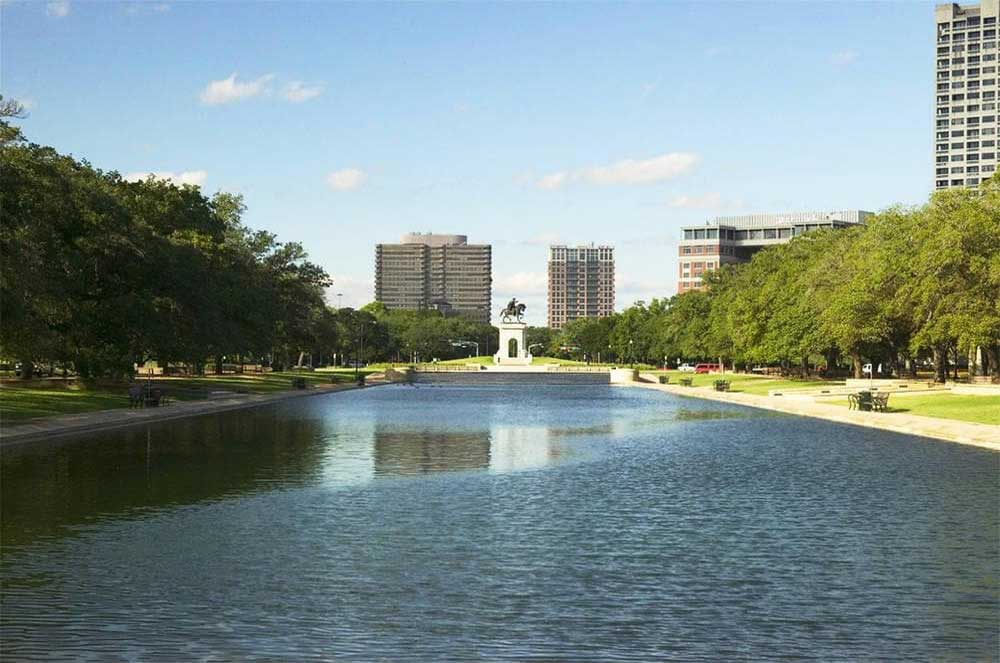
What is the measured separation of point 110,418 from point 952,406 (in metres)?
37.0

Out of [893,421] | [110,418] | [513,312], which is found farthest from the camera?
[513,312]

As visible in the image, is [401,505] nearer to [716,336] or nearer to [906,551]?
[906,551]

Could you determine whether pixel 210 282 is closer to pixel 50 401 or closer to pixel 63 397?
pixel 63 397

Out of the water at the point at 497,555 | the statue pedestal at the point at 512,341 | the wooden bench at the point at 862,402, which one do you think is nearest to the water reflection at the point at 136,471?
the water at the point at 497,555

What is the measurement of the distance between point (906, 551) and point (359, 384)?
8970cm

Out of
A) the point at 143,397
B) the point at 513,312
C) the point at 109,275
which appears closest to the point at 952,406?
the point at 143,397

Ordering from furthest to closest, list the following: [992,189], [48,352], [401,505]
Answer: [992,189]
[48,352]
[401,505]

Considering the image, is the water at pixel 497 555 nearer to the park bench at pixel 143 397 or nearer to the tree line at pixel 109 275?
the tree line at pixel 109 275

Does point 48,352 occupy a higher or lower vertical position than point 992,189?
lower

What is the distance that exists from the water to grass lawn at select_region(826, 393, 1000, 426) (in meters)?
13.1

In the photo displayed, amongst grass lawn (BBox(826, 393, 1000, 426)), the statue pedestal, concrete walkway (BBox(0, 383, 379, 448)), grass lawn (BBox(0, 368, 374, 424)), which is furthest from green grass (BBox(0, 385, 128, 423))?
the statue pedestal

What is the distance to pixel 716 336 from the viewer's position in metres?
120

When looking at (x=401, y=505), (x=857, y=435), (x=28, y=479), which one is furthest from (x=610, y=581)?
(x=857, y=435)

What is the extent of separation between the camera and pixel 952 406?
5112 cm
